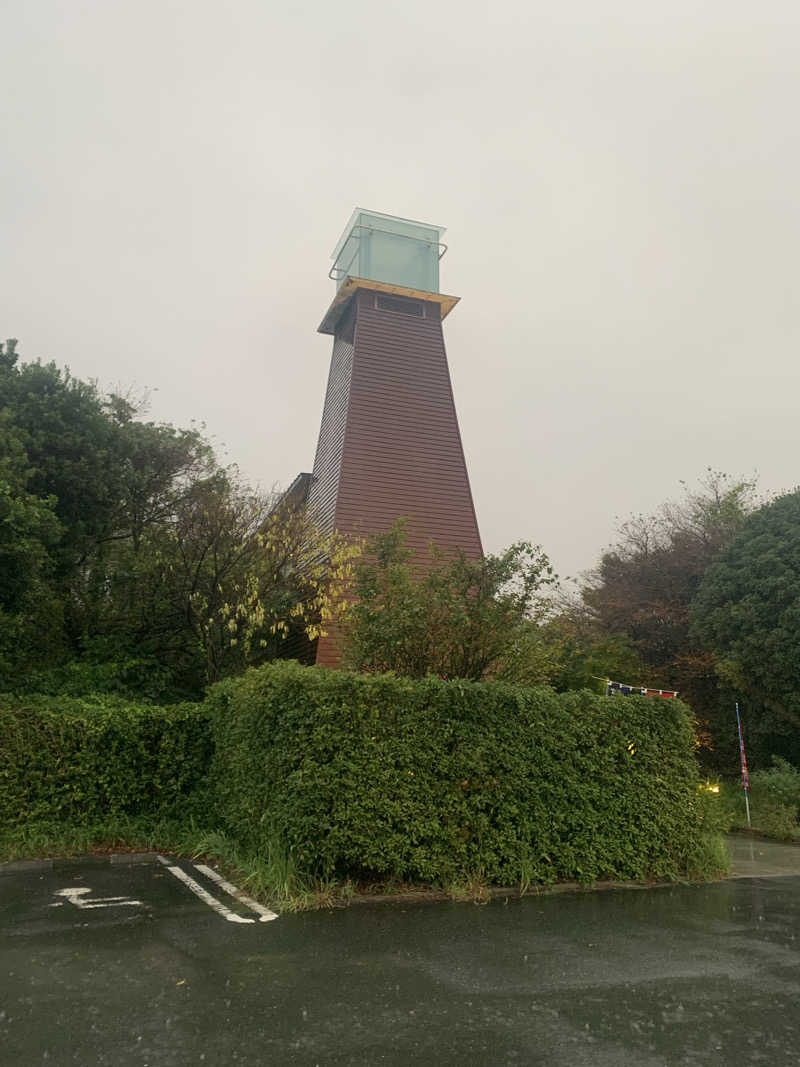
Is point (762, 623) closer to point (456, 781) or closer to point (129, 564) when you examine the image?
point (456, 781)

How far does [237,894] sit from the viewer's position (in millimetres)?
7297

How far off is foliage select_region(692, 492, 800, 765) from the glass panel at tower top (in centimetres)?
1064

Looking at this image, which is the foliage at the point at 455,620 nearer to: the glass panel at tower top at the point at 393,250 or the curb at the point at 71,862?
the curb at the point at 71,862

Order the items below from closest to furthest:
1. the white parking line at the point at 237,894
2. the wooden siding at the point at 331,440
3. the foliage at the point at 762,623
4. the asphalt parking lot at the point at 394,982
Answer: the asphalt parking lot at the point at 394,982
the white parking line at the point at 237,894
the wooden siding at the point at 331,440
the foliage at the point at 762,623

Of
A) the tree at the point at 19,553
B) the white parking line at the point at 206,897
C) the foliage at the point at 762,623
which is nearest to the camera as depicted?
the white parking line at the point at 206,897

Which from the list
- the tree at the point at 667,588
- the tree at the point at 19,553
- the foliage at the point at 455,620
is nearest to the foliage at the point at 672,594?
the tree at the point at 667,588

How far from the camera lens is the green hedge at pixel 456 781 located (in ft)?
23.8

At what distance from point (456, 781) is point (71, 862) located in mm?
4977

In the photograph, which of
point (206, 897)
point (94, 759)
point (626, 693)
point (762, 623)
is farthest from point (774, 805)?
point (94, 759)

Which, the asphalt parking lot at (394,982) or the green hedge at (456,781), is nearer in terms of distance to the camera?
the asphalt parking lot at (394,982)

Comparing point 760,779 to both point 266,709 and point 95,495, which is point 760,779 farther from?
point 95,495

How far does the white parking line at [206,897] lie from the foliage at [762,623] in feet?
48.3

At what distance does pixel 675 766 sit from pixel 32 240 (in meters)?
13.2

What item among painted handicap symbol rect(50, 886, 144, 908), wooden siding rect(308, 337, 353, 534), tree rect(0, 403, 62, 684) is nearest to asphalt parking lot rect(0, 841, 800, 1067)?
painted handicap symbol rect(50, 886, 144, 908)
